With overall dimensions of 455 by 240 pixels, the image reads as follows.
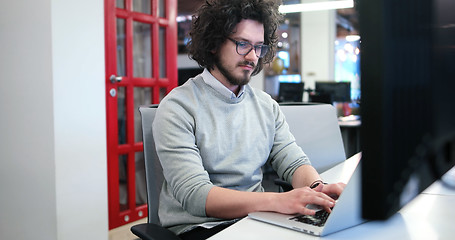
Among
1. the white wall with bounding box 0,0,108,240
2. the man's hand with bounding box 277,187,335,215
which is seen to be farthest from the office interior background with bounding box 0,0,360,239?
the man's hand with bounding box 277,187,335,215

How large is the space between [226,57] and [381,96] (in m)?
1.12

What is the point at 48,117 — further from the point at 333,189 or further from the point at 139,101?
the point at 333,189

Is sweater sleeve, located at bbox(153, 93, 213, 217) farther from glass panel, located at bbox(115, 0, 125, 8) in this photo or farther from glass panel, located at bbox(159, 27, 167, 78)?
glass panel, located at bbox(159, 27, 167, 78)

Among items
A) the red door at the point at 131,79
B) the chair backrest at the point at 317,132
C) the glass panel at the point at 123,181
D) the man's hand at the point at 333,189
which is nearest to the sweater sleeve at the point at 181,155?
the man's hand at the point at 333,189

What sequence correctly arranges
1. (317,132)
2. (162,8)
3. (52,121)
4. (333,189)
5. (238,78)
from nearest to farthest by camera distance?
(333,189), (238,78), (317,132), (52,121), (162,8)

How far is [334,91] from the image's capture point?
447 cm

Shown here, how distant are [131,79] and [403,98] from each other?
2.73 metres

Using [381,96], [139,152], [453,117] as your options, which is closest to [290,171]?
[453,117]

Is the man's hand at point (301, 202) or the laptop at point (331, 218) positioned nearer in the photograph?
the laptop at point (331, 218)

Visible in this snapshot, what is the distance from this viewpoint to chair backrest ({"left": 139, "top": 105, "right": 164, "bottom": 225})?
1.25m

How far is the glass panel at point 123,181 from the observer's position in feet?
9.57

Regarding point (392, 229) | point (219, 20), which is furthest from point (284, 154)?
point (392, 229)

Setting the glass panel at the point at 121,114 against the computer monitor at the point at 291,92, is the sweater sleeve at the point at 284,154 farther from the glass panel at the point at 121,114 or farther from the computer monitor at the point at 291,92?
the computer monitor at the point at 291,92

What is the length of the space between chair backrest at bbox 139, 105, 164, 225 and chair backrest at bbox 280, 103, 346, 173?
2.54 feet
